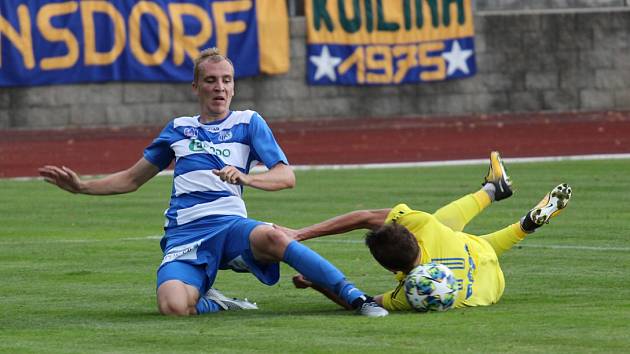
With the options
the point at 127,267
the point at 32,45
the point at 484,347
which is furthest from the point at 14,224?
the point at 32,45

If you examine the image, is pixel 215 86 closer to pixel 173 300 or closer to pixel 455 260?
pixel 173 300

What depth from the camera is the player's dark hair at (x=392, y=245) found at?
8.42m

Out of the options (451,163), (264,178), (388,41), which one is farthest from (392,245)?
(388,41)

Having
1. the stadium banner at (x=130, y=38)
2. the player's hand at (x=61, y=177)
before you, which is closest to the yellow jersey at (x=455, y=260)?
the player's hand at (x=61, y=177)

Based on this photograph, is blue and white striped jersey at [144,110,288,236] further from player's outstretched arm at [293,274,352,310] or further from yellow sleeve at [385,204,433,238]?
yellow sleeve at [385,204,433,238]

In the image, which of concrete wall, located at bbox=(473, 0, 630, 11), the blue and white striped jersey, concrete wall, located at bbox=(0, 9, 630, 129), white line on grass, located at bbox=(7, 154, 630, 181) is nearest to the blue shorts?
the blue and white striped jersey

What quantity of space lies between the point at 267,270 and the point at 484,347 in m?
2.09

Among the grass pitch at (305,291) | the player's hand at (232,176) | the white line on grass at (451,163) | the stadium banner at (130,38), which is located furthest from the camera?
the stadium banner at (130,38)

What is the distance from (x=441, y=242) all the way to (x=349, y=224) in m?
0.82

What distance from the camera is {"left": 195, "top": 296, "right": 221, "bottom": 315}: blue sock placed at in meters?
9.01

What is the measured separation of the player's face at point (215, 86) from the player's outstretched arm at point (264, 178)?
0.59m

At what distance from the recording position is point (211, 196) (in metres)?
9.16

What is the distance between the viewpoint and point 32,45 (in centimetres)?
2748

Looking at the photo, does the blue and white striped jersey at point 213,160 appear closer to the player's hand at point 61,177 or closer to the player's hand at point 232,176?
the player's hand at point 61,177
